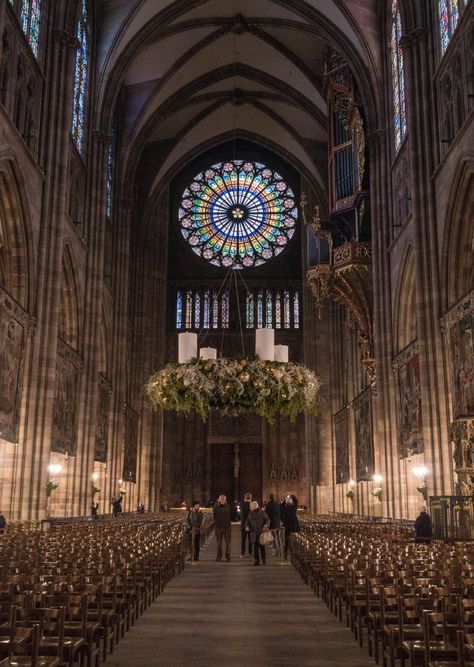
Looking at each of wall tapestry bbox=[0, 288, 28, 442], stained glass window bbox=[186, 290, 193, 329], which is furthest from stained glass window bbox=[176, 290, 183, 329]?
wall tapestry bbox=[0, 288, 28, 442]

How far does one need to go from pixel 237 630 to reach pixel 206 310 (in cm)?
3740

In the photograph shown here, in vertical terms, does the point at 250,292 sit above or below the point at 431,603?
above

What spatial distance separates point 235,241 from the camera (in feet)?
154

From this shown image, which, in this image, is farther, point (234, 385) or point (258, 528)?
point (258, 528)

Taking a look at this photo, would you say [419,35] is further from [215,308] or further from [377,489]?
[215,308]

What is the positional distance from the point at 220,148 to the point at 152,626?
4152cm

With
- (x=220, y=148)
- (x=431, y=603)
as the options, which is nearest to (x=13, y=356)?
(x=431, y=603)

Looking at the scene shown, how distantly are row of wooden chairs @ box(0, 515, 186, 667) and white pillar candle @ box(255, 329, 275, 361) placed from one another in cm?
386

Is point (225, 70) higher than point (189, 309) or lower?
higher

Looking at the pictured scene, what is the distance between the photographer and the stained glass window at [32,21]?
2228 centimetres

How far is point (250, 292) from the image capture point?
4616 cm

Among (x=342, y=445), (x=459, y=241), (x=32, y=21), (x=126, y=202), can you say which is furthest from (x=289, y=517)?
(x=126, y=202)

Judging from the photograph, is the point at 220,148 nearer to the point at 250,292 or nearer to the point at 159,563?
the point at 250,292

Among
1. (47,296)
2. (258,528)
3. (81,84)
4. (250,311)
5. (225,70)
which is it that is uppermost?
(225,70)
